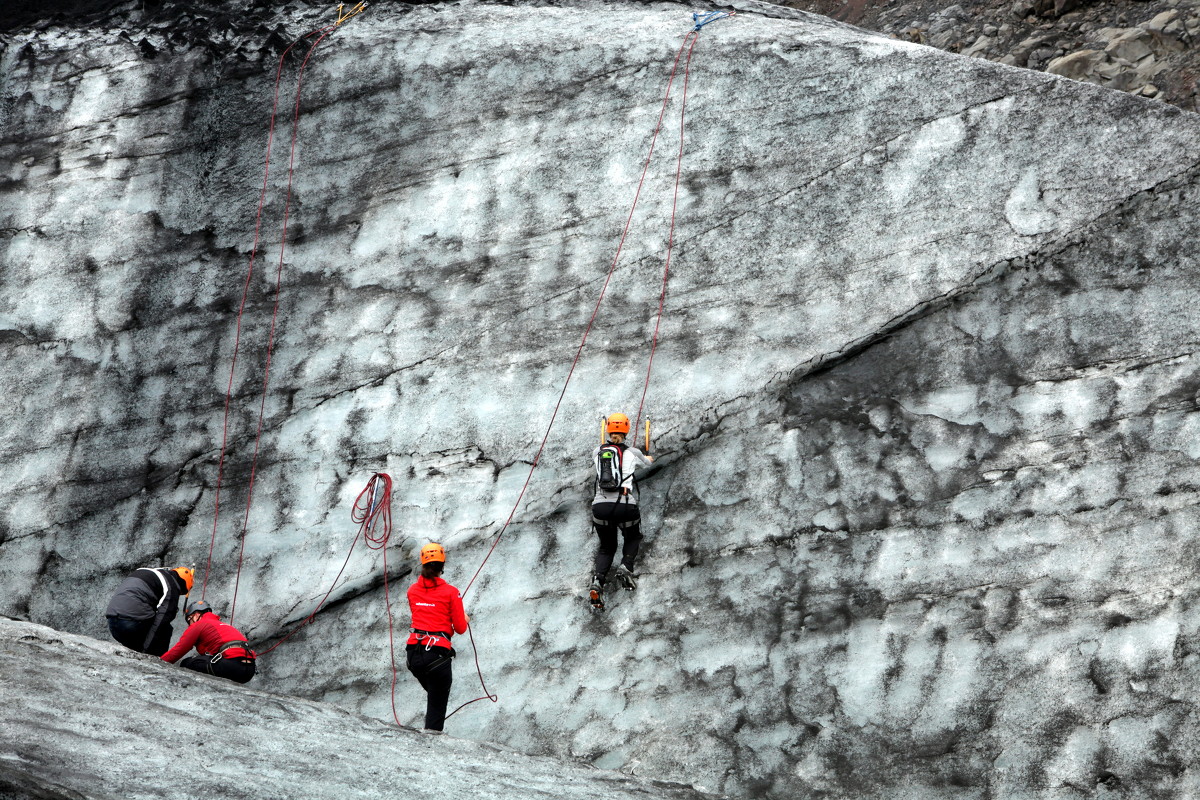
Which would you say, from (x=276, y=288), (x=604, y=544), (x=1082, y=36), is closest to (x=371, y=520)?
(x=604, y=544)

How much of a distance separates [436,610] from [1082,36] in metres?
7.67

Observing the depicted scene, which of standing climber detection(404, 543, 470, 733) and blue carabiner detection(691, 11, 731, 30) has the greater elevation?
blue carabiner detection(691, 11, 731, 30)

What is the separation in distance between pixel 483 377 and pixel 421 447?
68 centimetres

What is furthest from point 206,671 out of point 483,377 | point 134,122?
point 134,122

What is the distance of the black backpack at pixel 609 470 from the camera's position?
694 cm

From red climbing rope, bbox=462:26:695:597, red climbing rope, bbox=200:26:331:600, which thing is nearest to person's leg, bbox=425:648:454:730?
red climbing rope, bbox=462:26:695:597

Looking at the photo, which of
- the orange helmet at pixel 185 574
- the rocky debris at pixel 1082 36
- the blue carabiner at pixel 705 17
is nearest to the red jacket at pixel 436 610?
the orange helmet at pixel 185 574

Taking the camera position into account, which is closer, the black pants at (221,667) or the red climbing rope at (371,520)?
the black pants at (221,667)

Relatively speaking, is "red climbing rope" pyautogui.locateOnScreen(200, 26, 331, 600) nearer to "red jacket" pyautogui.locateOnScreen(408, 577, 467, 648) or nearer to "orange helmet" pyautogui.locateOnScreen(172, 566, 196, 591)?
"orange helmet" pyautogui.locateOnScreen(172, 566, 196, 591)

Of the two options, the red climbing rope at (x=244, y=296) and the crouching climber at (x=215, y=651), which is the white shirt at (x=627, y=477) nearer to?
the crouching climber at (x=215, y=651)

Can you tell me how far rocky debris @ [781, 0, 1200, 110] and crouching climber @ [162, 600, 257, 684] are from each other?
7996 millimetres

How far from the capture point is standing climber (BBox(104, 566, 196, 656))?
6.84 meters

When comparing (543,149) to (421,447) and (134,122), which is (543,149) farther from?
(134,122)

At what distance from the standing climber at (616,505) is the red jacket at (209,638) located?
225 cm
